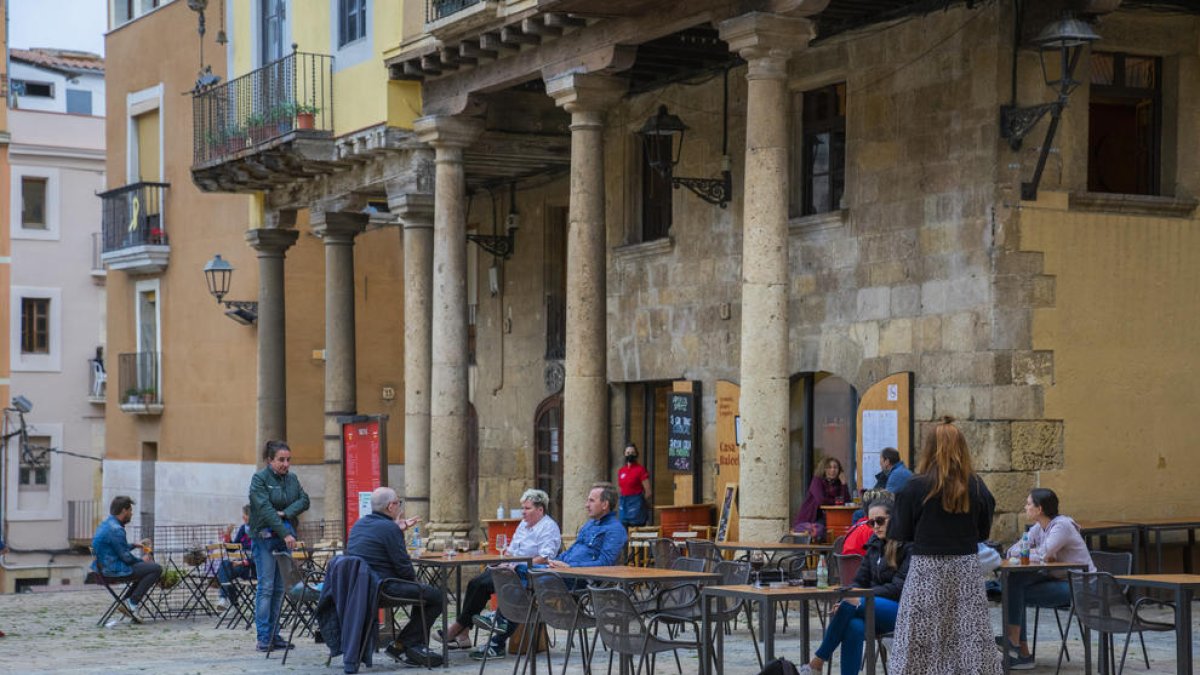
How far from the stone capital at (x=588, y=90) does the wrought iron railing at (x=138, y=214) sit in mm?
15010

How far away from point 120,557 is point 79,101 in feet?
115

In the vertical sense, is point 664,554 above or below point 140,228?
below

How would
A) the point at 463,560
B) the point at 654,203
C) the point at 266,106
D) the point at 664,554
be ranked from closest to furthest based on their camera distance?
the point at 463,560 < the point at 664,554 < the point at 654,203 < the point at 266,106

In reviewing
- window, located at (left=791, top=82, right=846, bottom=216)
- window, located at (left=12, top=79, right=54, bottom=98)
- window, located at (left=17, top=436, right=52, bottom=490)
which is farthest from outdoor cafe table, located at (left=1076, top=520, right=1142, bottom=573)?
window, located at (left=12, top=79, right=54, bottom=98)

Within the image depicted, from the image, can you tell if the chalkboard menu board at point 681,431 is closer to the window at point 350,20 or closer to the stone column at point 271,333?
the window at point 350,20

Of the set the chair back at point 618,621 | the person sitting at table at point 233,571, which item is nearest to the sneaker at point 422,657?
the chair back at point 618,621

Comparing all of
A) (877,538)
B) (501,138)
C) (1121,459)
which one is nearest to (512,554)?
(877,538)

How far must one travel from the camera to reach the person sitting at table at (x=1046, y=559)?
12.7m

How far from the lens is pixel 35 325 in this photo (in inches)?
1757

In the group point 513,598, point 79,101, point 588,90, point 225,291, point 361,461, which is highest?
point 79,101

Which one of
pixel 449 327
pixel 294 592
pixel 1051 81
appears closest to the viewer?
pixel 294 592

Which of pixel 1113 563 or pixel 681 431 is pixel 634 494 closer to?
pixel 681 431

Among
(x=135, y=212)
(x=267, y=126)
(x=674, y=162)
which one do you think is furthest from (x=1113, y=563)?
(x=135, y=212)

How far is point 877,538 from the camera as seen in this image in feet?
37.6
